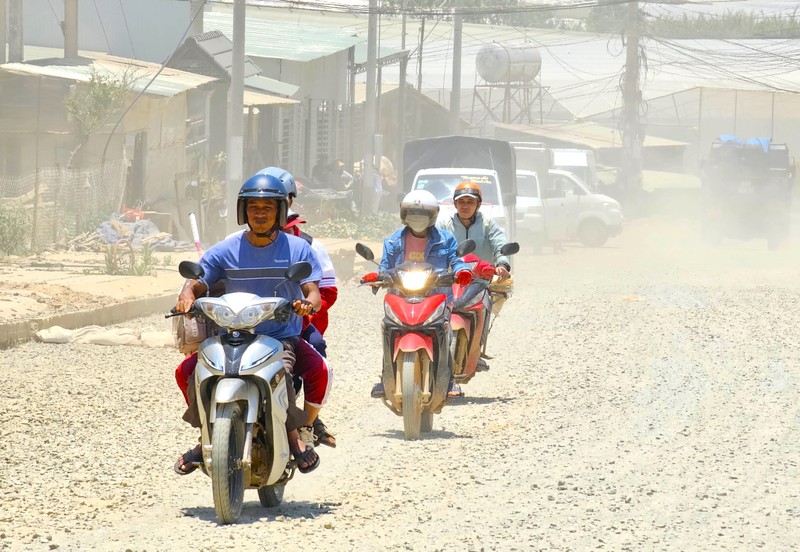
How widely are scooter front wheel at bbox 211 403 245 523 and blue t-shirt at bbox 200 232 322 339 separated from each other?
0.51 metres

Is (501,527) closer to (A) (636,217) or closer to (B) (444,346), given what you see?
(B) (444,346)

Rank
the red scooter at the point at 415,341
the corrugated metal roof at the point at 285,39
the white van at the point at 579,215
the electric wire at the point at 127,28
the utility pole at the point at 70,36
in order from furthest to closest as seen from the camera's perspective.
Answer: the corrugated metal roof at the point at 285,39, the electric wire at the point at 127,28, the white van at the point at 579,215, the utility pole at the point at 70,36, the red scooter at the point at 415,341

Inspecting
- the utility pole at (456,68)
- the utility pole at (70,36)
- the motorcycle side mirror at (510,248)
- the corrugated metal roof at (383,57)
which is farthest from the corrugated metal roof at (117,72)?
the motorcycle side mirror at (510,248)

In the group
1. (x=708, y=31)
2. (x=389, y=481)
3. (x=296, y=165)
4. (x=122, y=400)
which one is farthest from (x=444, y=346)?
(x=708, y=31)

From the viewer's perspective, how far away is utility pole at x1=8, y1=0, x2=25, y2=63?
26.7m

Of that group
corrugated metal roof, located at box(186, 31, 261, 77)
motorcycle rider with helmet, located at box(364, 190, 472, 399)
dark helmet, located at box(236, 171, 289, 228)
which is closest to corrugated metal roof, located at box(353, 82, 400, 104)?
corrugated metal roof, located at box(186, 31, 261, 77)

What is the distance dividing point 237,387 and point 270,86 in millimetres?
29690

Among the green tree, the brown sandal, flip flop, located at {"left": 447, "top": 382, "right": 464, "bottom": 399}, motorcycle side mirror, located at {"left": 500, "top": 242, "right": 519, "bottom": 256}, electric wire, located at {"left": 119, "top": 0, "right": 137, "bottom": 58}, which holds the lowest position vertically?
flip flop, located at {"left": 447, "top": 382, "right": 464, "bottom": 399}

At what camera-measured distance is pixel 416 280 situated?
852cm

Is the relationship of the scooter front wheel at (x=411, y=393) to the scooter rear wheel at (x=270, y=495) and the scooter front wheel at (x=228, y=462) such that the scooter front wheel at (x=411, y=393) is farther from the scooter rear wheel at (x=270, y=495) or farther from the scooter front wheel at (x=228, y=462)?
the scooter front wheel at (x=228, y=462)

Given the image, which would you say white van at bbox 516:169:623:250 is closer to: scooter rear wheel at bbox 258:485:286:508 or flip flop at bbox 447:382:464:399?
flip flop at bbox 447:382:464:399

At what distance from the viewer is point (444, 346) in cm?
867

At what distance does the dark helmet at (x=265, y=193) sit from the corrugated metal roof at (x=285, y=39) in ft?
99.7

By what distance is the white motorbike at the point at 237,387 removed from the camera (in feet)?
18.8
